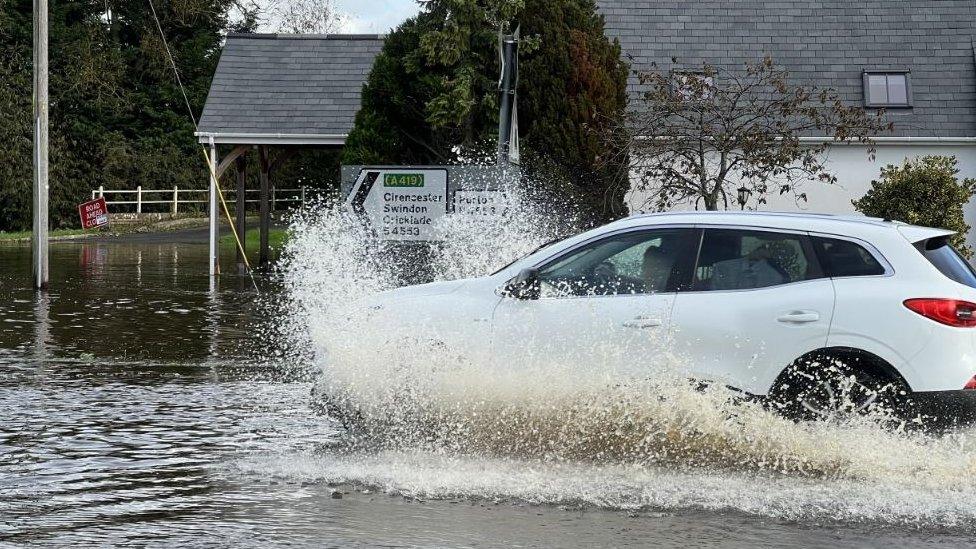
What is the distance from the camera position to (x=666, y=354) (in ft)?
28.5

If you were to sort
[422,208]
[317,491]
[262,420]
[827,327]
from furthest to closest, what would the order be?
[422,208] → [262,420] → [827,327] → [317,491]

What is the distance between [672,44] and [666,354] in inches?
827

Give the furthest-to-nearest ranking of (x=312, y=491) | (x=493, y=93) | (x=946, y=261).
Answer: (x=493, y=93)
(x=946, y=261)
(x=312, y=491)

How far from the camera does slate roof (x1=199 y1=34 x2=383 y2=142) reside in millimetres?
27250

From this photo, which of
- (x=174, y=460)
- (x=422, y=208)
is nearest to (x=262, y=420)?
(x=174, y=460)

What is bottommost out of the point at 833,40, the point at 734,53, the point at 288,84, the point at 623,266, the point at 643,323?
the point at 643,323

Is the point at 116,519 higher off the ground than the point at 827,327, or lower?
lower

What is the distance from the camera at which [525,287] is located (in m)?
9.01

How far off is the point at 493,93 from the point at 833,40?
31.6 feet

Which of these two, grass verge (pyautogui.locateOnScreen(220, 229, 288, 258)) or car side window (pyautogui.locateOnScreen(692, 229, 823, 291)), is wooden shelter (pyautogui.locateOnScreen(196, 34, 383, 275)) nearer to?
grass verge (pyautogui.locateOnScreen(220, 229, 288, 258))

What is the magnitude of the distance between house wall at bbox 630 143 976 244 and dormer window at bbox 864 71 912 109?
1.07m

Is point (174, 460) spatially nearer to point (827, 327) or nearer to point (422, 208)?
point (827, 327)

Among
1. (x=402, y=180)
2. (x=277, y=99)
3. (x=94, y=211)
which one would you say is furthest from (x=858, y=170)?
(x=94, y=211)

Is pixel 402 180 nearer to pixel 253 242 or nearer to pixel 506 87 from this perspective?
pixel 506 87
